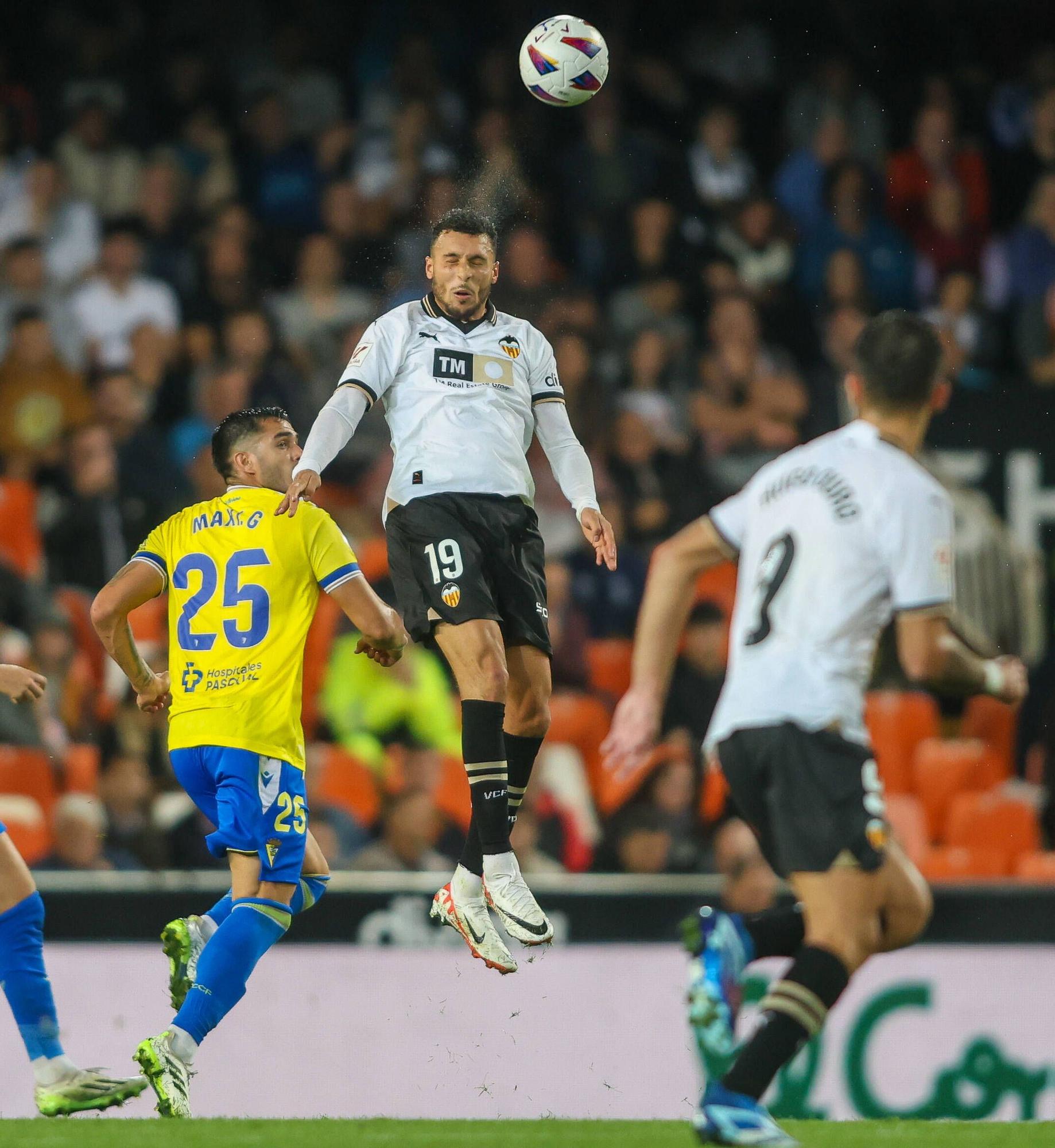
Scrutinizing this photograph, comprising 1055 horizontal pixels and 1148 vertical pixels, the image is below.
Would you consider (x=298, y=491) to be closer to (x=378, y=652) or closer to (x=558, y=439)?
(x=378, y=652)

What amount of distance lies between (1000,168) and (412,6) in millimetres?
4477

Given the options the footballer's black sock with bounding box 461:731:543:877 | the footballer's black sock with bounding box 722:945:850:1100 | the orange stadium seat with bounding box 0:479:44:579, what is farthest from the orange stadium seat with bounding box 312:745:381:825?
the footballer's black sock with bounding box 722:945:850:1100

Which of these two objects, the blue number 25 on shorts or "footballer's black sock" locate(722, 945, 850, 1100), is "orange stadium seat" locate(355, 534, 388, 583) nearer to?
the blue number 25 on shorts

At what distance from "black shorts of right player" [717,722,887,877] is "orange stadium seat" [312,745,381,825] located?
4987mm

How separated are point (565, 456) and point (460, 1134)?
244 centimetres

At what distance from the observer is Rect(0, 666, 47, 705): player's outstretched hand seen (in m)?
5.80

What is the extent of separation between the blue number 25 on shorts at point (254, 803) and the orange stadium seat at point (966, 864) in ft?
14.4

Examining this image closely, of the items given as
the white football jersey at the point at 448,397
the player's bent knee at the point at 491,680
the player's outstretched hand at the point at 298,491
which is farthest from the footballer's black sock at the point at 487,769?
the player's outstretched hand at the point at 298,491

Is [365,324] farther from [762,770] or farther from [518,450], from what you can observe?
[762,770]

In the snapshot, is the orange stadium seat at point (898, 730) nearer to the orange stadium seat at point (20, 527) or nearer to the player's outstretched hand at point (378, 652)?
the player's outstretched hand at point (378, 652)

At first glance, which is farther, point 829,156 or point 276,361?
point 829,156

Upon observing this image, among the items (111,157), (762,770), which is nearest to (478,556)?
(762,770)

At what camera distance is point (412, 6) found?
13.9 metres

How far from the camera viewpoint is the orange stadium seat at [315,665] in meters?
9.91
